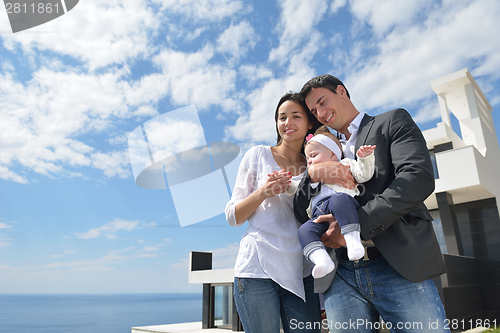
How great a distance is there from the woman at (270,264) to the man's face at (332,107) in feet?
1.43

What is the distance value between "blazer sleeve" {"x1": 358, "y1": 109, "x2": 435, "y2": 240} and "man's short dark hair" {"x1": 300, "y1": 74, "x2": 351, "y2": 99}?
0.58 meters

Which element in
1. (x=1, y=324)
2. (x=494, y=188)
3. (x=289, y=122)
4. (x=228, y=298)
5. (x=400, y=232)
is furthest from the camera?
(x=1, y=324)

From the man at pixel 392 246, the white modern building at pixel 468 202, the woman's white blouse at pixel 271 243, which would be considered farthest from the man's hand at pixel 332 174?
the white modern building at pixel 468 202

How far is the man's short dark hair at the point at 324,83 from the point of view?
214 centimetres

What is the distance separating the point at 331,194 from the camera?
6.01 ft

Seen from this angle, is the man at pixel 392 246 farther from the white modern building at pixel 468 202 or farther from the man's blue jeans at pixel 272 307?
the white modern building at pixel 468 202

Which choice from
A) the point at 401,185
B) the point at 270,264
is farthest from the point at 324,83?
the point at 270,264

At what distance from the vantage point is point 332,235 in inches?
67.5

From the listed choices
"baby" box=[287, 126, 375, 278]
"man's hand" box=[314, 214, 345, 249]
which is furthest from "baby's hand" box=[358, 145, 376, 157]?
"man's hand" box=[314, 214, 345, 249]

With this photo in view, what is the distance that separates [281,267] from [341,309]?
0.43 meters

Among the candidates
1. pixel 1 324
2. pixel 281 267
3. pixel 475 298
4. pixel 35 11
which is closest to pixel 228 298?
pixel 475 298

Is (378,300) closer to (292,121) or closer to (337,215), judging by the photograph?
(337,215)

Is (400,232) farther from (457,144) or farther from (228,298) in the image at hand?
(228,298)

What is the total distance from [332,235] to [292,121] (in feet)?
3.11
